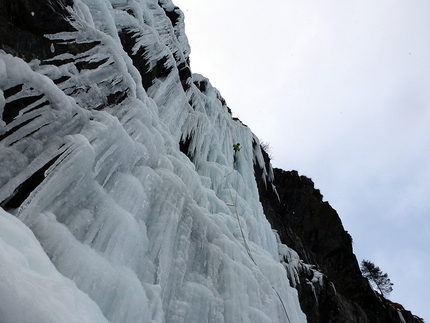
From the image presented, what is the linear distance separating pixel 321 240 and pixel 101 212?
1657 cm

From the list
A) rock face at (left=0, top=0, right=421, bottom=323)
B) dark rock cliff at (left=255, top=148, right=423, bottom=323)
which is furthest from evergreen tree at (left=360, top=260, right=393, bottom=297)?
rock face at (left=0, top=0, right=421, bottom=323)

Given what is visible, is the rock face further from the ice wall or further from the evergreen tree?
the evergreen tree

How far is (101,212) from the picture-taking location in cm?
385

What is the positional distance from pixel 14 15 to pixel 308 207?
56.1 feet

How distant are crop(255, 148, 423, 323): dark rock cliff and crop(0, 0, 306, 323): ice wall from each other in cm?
885

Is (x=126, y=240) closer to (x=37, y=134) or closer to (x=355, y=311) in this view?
(x=37, y=134)

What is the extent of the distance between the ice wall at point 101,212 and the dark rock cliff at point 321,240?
8.85m

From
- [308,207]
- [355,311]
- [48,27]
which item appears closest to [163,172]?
[48,27]

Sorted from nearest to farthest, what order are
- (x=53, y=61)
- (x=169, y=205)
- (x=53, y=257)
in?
1. (x=53, y=257)
2. (x=53, y=61)
3. (x=169, y=205)

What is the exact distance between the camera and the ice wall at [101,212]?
2481 millimetres

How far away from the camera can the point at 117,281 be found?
130 inches

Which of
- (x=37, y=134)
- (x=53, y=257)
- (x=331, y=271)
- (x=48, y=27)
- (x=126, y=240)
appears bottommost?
(x=53, y=257)

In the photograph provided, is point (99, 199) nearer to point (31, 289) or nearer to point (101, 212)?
point (101, 212)

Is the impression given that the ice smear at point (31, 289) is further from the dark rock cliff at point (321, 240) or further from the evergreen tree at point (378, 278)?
the evergreen tree at point (378, 278)
